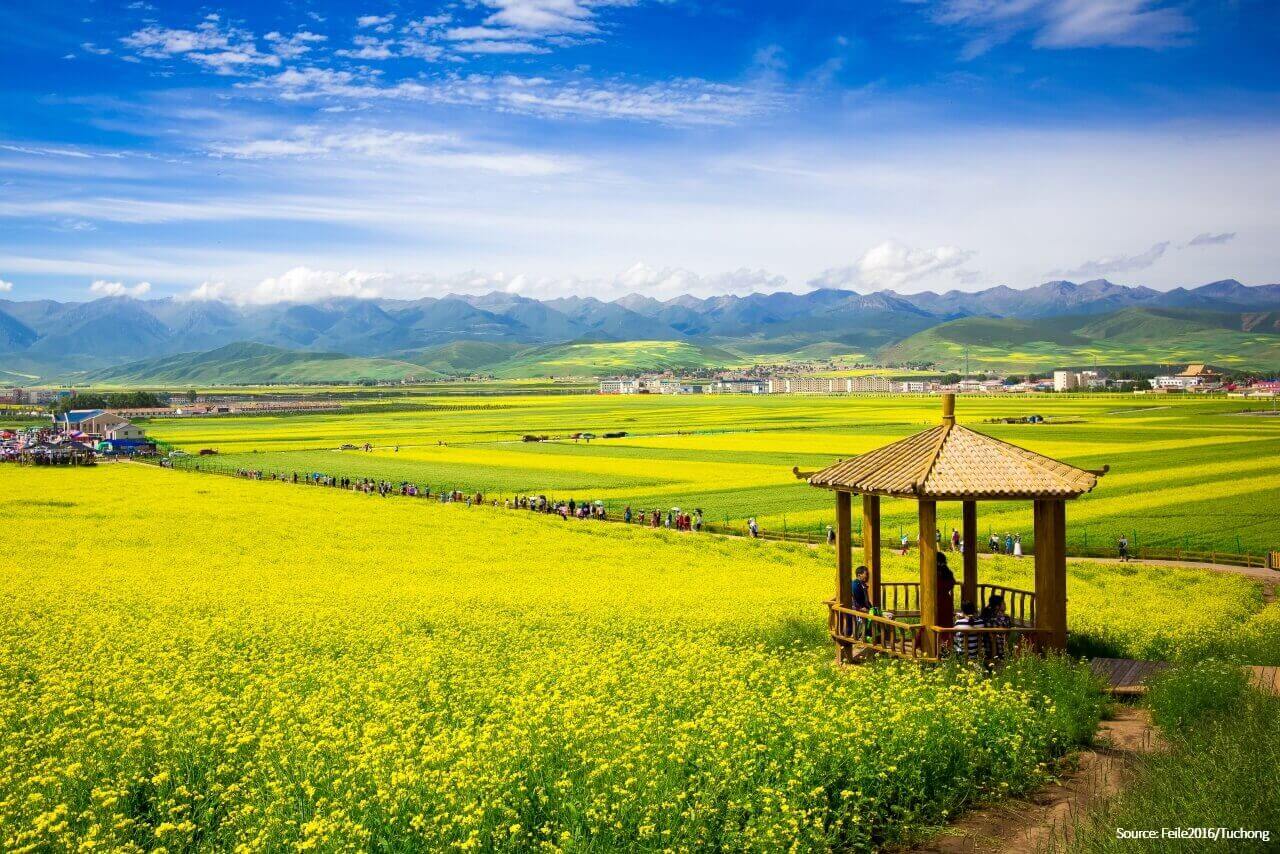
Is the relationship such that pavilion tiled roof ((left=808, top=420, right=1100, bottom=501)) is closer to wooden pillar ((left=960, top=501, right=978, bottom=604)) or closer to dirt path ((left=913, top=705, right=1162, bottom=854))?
wooden pillar ((left=960, top=501, right=978, bottom=604))

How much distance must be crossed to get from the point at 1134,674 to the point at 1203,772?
16.1ft

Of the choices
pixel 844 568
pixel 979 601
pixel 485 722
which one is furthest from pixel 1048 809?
pixel 979 601

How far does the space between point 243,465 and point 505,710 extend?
70574 millimetres

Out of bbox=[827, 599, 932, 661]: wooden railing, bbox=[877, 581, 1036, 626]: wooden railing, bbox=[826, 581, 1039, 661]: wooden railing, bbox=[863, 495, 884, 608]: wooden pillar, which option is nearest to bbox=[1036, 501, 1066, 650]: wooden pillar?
bbox=[826, 581, 1039, 661]: wooden railing

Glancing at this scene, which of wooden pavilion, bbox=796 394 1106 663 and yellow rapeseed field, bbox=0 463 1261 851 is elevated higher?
wooden pavilion, bbox=796 394 1106 663

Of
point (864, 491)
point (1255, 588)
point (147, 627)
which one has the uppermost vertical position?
point (864, 491)

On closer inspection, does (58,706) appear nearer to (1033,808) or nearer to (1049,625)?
(1033,808)

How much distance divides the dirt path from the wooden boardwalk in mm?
1566

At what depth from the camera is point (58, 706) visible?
44.2ft

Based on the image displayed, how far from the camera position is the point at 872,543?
17531 millimetres

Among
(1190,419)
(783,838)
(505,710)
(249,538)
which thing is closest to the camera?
(783,838)

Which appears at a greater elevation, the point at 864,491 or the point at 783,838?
the point at 864,491

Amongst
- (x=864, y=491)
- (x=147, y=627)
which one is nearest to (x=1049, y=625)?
(x=864, y=491)

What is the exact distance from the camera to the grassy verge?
9.09 meters
